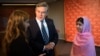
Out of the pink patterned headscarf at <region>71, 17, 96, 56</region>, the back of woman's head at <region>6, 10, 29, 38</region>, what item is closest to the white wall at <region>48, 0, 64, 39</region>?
the pink patterned headscarf at <region>71, 17, 96, 56</region>

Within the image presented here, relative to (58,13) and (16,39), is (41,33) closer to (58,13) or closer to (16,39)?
(16,39)

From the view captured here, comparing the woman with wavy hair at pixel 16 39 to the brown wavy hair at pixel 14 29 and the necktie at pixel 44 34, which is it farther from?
the necktie at pixel 44 34

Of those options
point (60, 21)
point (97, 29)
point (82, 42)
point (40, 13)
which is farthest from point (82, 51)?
point (60, 21)

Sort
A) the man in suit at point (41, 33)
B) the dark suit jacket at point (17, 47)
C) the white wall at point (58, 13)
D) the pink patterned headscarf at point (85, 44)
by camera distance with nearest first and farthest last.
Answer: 1. the dark suit jacket at point (17, 47)
2. the man in suit at point (41, 33)
3. the pink patterned headscarf at point (85, 44)
4. the white wall at point (58, 13)

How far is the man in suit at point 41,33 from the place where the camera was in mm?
2293

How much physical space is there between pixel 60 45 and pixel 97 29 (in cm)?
116

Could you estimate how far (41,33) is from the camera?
2.32 metres

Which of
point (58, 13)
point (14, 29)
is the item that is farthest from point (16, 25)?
point (58, 13)

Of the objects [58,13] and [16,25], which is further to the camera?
[58,13]

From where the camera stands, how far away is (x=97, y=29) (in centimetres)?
586

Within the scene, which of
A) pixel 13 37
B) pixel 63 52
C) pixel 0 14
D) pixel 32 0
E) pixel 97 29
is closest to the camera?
pixel 13 37

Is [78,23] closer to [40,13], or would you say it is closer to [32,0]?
[40,13]

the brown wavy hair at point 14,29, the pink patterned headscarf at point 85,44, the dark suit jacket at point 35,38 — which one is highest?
the brown wavy hair at point 14,29

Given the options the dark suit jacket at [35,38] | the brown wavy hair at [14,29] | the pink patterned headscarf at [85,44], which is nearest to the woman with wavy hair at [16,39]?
the brown wavy hair at [14,29]
